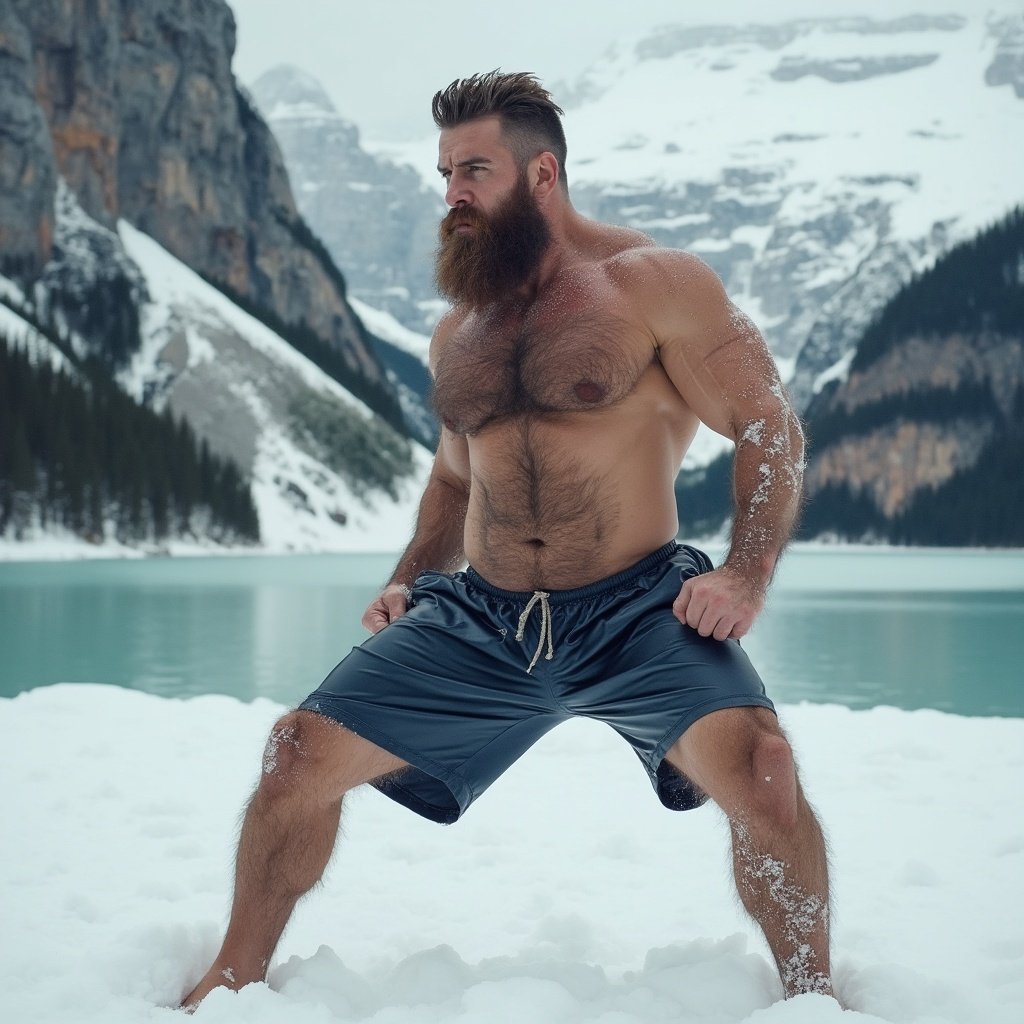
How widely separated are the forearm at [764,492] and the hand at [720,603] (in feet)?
0.15

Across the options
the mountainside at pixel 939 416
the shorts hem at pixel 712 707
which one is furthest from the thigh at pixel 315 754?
the mountainside at pixel 939 416

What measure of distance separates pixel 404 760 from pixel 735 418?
132 cm

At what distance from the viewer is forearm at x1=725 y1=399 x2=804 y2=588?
9.83 ft

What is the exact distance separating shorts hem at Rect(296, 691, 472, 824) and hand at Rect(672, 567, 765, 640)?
33.0 inches

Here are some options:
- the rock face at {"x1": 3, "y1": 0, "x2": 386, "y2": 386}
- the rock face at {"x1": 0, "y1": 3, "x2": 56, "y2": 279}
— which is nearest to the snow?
the rock face at {"x1": 0, "y1": 3, "x2": 56, "y2": 279}

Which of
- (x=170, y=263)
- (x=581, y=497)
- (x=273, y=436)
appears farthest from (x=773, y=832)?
(x=170, y=263)

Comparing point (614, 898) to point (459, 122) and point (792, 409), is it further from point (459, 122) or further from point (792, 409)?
point (459, 122)

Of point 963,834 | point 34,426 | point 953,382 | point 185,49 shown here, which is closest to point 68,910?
point 963,834

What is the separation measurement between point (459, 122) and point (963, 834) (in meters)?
3.68

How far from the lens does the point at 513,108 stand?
3.48 meters

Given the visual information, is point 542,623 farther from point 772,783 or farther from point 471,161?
point 471,161

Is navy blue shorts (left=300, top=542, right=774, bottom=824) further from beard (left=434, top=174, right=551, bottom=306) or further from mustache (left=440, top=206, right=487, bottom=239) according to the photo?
mustache (left=440, top=206, right=487, bottom=239)

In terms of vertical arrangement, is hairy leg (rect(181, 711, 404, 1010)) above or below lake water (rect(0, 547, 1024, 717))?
above

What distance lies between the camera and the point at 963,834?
5035mm
